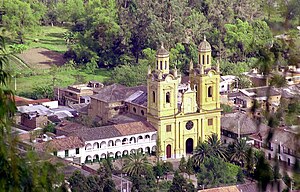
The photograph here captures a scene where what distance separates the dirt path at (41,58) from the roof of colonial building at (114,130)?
34.9ft

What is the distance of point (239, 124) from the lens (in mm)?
21250

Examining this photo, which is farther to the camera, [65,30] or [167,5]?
[65,30]

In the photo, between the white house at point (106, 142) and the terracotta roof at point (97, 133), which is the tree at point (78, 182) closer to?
the white house at point (106, 142)

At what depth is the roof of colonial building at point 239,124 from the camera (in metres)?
21.1

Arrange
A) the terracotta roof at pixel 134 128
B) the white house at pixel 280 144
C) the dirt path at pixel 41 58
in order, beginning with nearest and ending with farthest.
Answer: the white house at pixel 280 144 → the terracotta roof at pixel 134 128 → the dirt path at pixel 41 58

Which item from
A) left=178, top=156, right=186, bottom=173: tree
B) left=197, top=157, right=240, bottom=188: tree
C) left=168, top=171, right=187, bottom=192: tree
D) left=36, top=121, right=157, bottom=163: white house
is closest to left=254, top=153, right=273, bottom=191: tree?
left=168, top=171, right=187, bottom=192: tree

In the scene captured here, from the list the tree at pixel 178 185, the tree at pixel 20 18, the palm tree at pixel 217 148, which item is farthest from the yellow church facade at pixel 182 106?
the tree at pixel 20 18

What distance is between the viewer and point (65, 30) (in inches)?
1436

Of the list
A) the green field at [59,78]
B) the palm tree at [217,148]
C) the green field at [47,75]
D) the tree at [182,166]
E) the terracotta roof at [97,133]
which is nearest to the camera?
the tree at [182,166]

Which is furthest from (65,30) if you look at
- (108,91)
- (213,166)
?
(213,166)

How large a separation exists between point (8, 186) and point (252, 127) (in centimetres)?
1555

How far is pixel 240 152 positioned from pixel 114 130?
2791 mm

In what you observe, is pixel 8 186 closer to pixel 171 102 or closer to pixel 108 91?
pixel 171 102

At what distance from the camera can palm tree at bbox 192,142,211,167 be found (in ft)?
62.6
